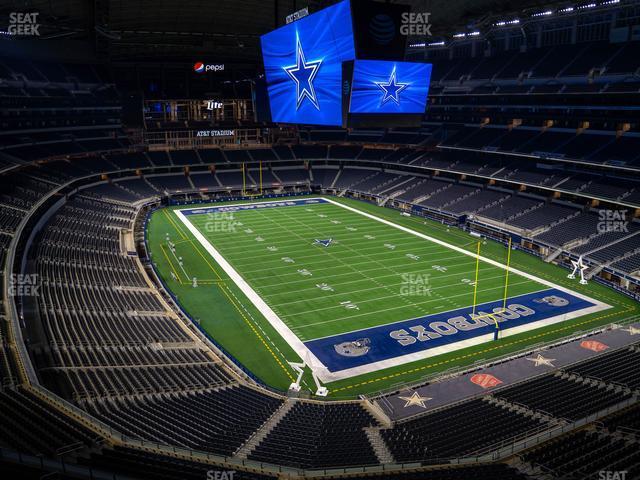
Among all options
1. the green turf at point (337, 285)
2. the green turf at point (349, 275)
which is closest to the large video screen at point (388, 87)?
the green turf at point (349, 275)

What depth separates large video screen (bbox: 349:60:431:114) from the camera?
2858cm

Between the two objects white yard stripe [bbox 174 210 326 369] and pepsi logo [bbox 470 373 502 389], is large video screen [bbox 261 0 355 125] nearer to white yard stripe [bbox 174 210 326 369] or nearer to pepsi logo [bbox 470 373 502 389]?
white yard stripe [bbox 174 210 326 369]

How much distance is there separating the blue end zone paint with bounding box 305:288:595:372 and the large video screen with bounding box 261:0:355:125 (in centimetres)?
1280

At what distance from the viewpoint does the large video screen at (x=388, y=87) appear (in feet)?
93.8

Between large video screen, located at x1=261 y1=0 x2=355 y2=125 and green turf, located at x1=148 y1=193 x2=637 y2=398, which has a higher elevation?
large video screen, located at x1=261 y1=0 x2=355 y2=125

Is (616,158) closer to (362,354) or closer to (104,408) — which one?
(362,354)

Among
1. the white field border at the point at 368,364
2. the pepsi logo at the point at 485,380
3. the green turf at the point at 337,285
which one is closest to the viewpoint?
the pepsi logo at the point at 485,380

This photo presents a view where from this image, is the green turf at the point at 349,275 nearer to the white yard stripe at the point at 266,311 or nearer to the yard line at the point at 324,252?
the yard line at the point at 324,252

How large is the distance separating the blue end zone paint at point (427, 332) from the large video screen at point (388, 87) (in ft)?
41.7

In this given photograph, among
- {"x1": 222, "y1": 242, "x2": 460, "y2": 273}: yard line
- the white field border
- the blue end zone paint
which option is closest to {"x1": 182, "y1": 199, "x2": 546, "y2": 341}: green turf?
{"x1": 222, "y1": 242, "x2": 460, "y2": 273}: yard line

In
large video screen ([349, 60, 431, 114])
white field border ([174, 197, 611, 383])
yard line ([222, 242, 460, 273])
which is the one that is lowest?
white field border ([174, 197, 611, 383])

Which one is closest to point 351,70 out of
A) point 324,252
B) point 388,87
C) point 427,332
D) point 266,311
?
point 388,87

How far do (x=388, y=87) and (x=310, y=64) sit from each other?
216 inches

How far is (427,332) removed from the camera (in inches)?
1031
